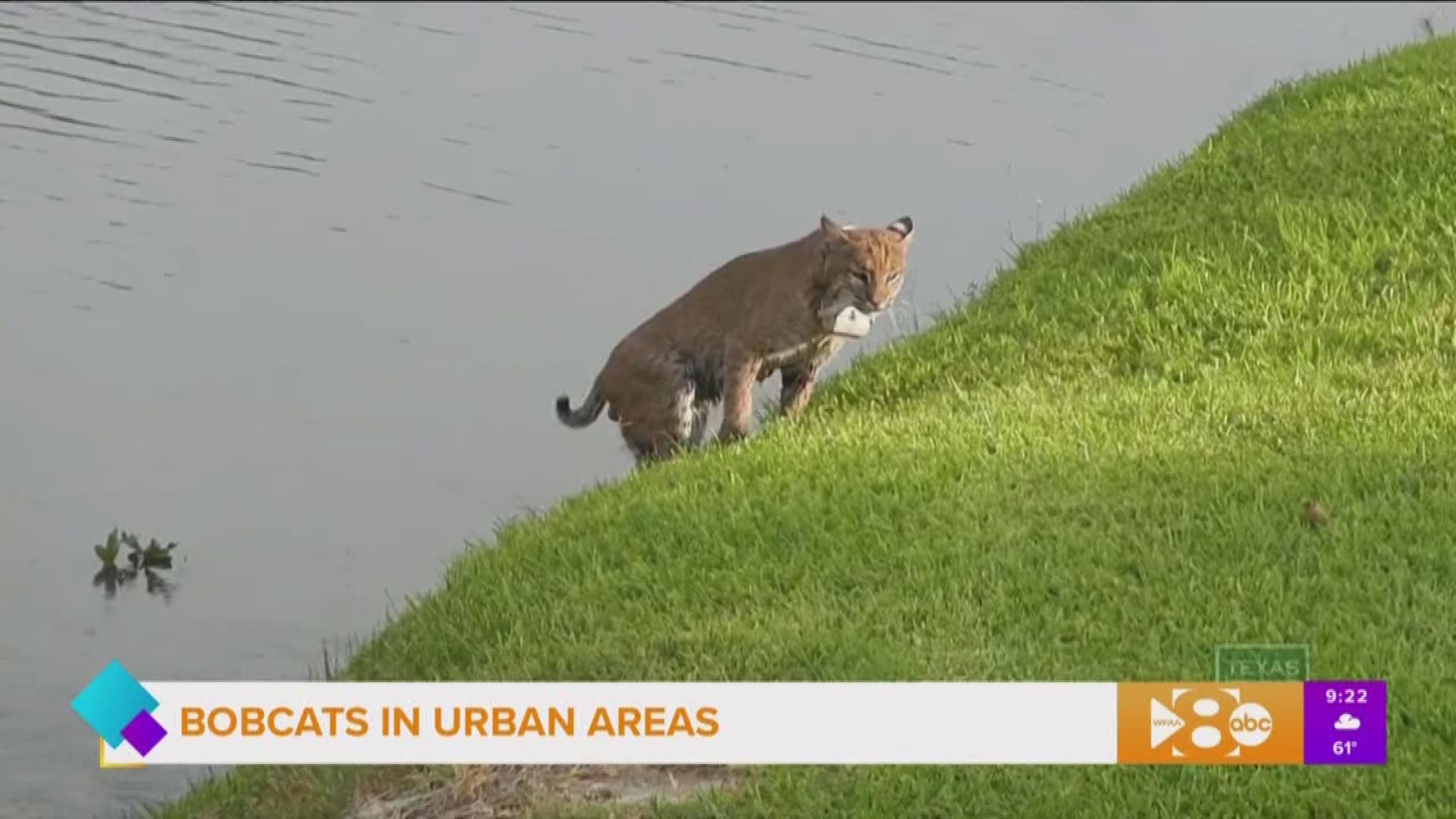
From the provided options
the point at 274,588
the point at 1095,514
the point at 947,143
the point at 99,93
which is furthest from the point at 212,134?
the point at 1095,514

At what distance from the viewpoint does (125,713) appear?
6008 mm

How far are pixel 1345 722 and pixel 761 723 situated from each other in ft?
4.35

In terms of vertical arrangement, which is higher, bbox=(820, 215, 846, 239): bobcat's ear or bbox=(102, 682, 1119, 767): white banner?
bbox=(820, 215, 846, 239): bobcat's ear

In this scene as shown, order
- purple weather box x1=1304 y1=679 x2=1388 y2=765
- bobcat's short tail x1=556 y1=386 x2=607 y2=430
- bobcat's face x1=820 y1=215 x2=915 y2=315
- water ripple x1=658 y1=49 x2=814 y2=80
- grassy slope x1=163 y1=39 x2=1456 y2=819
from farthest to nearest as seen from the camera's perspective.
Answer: water ripple x1=658 y1=49 x2=814 y2=80
bobcat's short tail x1=556 y1=386 x2=607 y2=430
bobcat's face x1=820 y1=215 x2=915 y2=315
grassy slope x1=163 y1=39 x2=1456 y2=819
purple weather box x1=1304 y1=679 x2=1388 y2=765

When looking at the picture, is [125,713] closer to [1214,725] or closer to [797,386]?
[1214,725]

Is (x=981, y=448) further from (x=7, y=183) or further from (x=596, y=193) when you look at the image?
(x=7, y=183)

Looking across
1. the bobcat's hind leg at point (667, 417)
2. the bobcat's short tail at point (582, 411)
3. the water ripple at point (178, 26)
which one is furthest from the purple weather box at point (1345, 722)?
the water ripple at point (178, 26)

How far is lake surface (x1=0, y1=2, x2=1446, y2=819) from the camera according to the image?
889cm

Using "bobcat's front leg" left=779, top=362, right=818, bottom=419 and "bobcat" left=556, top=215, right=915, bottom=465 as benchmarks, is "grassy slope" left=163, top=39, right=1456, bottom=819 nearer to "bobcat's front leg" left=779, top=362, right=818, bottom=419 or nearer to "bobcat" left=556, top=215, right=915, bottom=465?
"bobcat's front leg" left=779, top=362, right=818, bottom=419

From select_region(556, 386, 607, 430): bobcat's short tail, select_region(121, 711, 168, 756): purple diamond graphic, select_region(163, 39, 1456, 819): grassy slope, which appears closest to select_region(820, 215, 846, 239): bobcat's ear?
select_region(163, 39, 1456, 819): grassy slope

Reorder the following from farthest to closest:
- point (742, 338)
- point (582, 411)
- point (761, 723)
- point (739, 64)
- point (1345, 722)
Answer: point (739, 64)
point (582, 411)
point (742, 338)
point (761, 723)
point (1345, 722)

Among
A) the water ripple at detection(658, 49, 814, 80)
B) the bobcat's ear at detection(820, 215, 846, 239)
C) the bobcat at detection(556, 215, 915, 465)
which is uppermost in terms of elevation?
the water ripple at detection(658, 49, 814, 80)

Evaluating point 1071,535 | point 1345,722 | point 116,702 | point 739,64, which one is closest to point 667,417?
point 1071,535

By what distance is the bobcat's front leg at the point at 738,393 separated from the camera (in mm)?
8195
